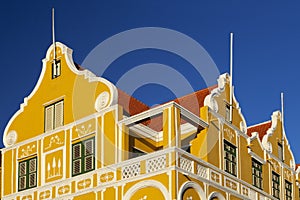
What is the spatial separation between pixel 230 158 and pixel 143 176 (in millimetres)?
6076

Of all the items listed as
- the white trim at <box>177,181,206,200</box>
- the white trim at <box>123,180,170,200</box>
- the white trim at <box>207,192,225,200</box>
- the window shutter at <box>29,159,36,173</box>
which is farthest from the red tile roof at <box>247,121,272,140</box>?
the window shutter at <box>29,159,36,173</box>

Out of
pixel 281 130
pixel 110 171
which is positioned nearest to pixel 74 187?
pixel 110 171

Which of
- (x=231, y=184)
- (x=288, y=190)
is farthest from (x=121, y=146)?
(x=288, y=190)

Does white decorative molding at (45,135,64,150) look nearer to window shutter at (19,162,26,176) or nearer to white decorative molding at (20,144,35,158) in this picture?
white decorative molding at (20,144,35,158)

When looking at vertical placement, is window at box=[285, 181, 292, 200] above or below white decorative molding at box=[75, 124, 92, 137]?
below

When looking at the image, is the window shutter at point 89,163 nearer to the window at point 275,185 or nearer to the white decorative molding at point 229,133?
the white decorative molding at point 229,133

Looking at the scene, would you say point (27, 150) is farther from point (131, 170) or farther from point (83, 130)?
point (131, 170)

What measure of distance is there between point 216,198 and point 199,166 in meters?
2.13

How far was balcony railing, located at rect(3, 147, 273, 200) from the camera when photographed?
29.1 metres

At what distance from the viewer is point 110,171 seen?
1218 inches

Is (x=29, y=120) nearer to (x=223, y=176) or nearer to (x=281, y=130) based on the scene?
(x=223, y=176)

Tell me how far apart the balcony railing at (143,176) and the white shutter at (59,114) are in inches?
116

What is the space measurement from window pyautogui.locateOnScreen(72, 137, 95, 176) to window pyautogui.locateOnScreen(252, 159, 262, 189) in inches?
355

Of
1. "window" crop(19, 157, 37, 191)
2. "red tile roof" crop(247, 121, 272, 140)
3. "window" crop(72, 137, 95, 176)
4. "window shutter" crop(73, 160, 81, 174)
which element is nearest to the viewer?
"window" crop(72, 137, 95, 176)
